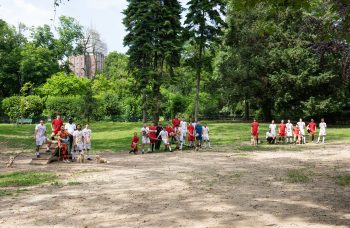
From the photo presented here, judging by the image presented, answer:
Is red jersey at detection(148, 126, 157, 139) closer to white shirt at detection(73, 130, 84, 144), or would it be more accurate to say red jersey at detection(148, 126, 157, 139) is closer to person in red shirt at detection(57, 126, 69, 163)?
white shirt at detection(73, 130, 84, 144)

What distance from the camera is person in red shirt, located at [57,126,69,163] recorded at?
1747 centimetres

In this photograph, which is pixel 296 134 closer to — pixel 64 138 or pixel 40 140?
pixel 64 138

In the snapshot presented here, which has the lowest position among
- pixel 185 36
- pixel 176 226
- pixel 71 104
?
pixel 176 226

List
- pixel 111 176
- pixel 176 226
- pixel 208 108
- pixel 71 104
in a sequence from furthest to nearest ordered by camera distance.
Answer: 1. pixel 208 108
2. pixel 71 104
3. pixel 111 176
4. pixel 176 226

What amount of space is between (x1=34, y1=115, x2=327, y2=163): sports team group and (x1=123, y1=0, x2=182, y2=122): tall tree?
29.0 ft

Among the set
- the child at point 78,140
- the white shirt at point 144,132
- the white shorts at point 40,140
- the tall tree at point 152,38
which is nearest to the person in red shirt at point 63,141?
the child at point 78,140

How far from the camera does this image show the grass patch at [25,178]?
1179 cm

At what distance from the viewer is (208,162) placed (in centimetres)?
1658

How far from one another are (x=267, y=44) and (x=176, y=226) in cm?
3933

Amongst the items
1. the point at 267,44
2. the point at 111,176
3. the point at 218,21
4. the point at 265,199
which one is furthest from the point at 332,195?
the point at 267,44

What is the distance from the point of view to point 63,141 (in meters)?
17.5

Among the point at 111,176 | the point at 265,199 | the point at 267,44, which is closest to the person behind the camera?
the point at 265,199

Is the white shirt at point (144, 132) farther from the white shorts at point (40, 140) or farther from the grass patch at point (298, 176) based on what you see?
the grass patch at point (298, 176)

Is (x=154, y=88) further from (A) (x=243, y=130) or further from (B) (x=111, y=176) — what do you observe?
(B) (x=111, y=176)
